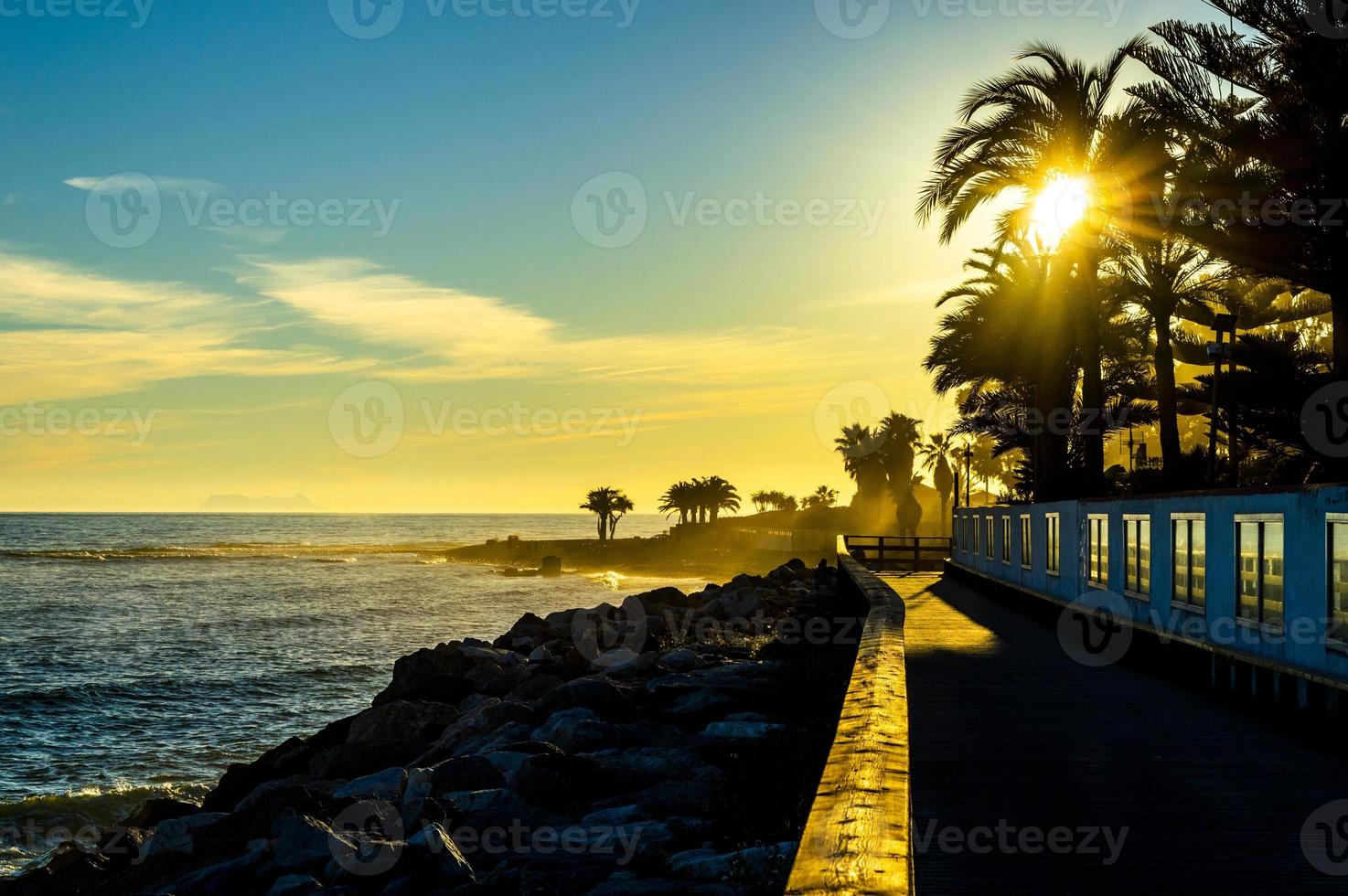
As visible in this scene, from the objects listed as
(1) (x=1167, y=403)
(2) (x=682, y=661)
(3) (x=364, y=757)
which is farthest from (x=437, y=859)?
(1) (x=1167, y=403)

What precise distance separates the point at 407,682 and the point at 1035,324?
22.4 metres

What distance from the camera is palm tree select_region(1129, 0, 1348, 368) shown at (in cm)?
2041

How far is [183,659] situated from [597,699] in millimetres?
27193

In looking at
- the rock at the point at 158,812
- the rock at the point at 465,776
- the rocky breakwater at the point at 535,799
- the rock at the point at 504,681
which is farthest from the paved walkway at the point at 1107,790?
the rock at the point at 504,681

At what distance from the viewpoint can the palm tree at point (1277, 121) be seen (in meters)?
20.4

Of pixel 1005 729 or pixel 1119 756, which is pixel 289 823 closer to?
pixel 1005 729

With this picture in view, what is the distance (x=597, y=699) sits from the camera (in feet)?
50.5

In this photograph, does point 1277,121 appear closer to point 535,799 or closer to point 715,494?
point 535,799

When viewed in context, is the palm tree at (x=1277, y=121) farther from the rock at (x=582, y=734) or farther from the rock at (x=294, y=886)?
the rock at (x=294, y=886)

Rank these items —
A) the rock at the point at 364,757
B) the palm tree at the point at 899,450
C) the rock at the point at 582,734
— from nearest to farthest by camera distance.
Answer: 1. the rock at the point at 582,734
2. the rock at the point at 364,757
3. the palm tree at the point at 899,450

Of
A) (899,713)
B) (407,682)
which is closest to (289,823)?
(899,713)

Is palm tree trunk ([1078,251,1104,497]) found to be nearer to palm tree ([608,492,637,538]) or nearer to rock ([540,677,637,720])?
rock ([540,677,637,720])

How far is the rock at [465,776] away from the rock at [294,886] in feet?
6.76

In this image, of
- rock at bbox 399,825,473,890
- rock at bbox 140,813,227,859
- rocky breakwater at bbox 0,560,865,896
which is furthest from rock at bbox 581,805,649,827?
rock at bbox 140,813,227,859
